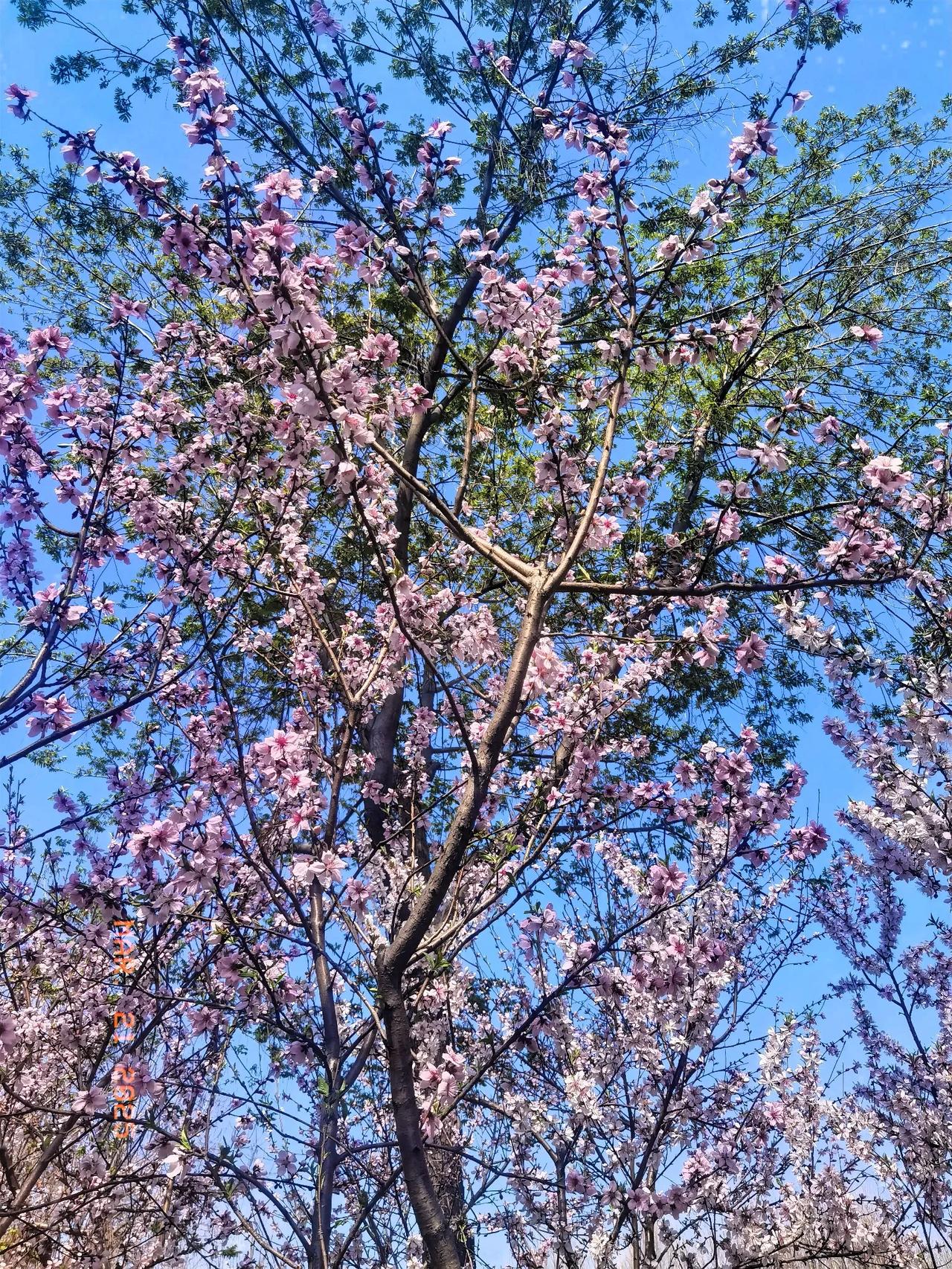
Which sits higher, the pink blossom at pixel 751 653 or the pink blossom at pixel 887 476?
the pink blossom at pixel 887 476

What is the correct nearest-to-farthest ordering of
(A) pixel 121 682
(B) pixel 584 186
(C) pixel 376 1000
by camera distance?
1. (C) pixel 376 1000
2. (B) pixel 584 186
3. (A) pixel 121 682

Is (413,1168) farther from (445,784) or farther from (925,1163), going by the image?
(925,1163)

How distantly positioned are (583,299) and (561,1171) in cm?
868

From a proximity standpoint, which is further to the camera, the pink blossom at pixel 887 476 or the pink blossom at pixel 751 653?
the pink blossom at pixel 751 653

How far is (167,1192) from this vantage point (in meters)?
3.57

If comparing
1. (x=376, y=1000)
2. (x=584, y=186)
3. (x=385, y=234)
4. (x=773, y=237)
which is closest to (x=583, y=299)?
(x=773, y=237)
